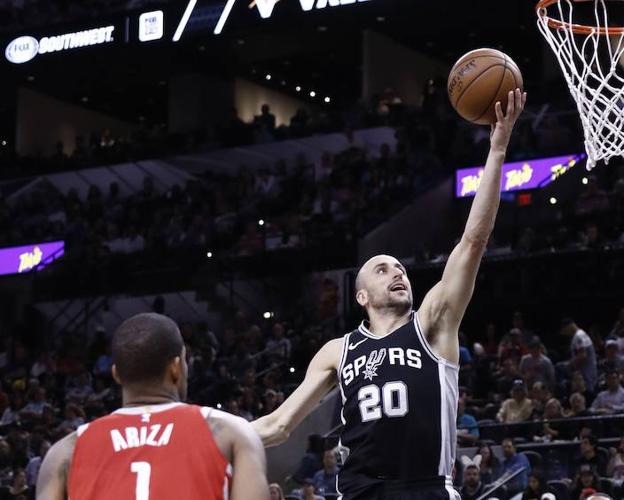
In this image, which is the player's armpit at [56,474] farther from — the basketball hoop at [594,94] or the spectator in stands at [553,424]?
the spectator in stands at [553,424]

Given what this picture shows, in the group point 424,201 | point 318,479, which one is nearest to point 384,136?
point 424,201

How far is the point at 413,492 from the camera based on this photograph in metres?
4.87

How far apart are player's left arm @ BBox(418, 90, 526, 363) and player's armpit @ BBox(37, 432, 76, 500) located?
6.54 feet

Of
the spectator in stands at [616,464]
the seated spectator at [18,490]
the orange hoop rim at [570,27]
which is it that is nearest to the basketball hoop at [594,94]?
the orange hoop rim at [570,27]

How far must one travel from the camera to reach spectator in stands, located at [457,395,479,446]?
12.5 meters

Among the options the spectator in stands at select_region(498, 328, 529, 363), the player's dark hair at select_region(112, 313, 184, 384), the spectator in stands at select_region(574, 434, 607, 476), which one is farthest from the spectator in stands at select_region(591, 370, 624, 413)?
the player's dark hair at select_region(112, 313, 184, 384)

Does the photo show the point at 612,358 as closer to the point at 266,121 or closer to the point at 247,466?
the point at 247,466

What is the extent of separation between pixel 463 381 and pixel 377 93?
A: 10.6 metres

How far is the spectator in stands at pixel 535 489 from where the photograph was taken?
1075cm

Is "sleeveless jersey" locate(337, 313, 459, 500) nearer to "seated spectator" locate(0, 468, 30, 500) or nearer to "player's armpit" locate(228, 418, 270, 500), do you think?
"player's armpit" locate(228, 418, 270, 500)

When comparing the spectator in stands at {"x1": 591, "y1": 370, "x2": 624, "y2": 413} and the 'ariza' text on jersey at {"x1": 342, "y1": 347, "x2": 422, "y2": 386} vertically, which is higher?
the 'ariza' text on jersey at {"x1": 342, "y1": 347, "x2": 422, "y2": 386}

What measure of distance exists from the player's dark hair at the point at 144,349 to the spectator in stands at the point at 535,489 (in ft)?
25.6

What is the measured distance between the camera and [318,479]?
12.7m

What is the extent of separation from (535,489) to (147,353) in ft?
26.0
